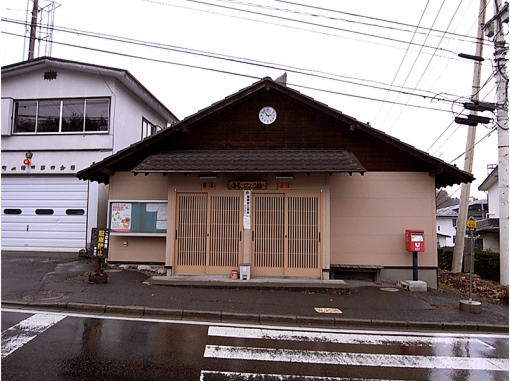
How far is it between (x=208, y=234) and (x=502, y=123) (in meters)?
9.82

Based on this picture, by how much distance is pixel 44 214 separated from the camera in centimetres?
1348

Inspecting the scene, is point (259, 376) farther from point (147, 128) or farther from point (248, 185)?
point (147, 128)

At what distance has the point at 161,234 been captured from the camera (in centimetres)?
1098

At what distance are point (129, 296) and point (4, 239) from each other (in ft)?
29.5

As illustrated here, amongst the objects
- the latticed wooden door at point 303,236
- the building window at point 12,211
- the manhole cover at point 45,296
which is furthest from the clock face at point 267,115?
the building window at point 12,211

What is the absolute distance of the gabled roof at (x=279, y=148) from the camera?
1034 centimetres

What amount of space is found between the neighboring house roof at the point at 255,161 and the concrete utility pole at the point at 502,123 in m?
4.99

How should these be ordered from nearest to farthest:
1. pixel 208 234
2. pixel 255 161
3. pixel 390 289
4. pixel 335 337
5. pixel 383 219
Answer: pixel 335 337 → pixel 390 289 → pixel 255 161 → pixel 208 234 → pixel 383 219

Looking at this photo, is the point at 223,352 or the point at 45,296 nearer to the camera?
the point at 223,352

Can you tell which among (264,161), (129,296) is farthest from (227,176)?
(129,296)

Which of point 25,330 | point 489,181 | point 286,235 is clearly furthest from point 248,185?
point 489,181

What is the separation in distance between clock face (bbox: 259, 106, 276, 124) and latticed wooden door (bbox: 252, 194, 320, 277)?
2.51 m

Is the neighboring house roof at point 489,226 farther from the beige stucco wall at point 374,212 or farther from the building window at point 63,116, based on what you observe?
the building window at point 63,116

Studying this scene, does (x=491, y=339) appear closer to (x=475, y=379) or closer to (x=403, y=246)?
(x=475, y=379)
